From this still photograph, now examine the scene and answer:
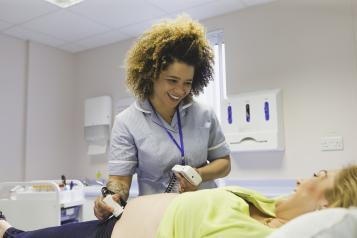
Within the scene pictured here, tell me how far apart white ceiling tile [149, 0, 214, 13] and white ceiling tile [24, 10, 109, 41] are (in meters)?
0.69

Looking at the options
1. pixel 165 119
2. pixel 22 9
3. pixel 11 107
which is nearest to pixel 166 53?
pixel 165 119

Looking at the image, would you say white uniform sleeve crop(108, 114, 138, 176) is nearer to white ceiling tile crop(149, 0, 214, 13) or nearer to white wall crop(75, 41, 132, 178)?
white ceiling tile crop(149, 0, 214, 13)

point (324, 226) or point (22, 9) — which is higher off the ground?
point (22, 9)

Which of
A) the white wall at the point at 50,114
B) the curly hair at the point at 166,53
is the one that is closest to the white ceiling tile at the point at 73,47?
the white wall at the point at 50,114

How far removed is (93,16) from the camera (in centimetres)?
303

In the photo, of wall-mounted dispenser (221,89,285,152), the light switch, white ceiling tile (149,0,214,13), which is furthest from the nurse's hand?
white ceiling tile (149,0,214,13)

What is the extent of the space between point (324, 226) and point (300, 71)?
2112 mm

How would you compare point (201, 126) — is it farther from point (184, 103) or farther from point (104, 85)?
point (104, 85)

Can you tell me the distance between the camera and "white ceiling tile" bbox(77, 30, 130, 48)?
3445 millimetres

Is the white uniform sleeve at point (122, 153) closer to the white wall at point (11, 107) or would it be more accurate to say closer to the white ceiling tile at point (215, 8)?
the white ceiling tile at point (215, 8)

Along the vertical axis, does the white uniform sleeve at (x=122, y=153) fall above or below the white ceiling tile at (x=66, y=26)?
below

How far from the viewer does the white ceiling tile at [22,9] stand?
2.75 m

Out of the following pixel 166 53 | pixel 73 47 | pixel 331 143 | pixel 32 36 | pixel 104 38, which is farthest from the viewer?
pixel 73 47

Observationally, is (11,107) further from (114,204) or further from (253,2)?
(114,204)
